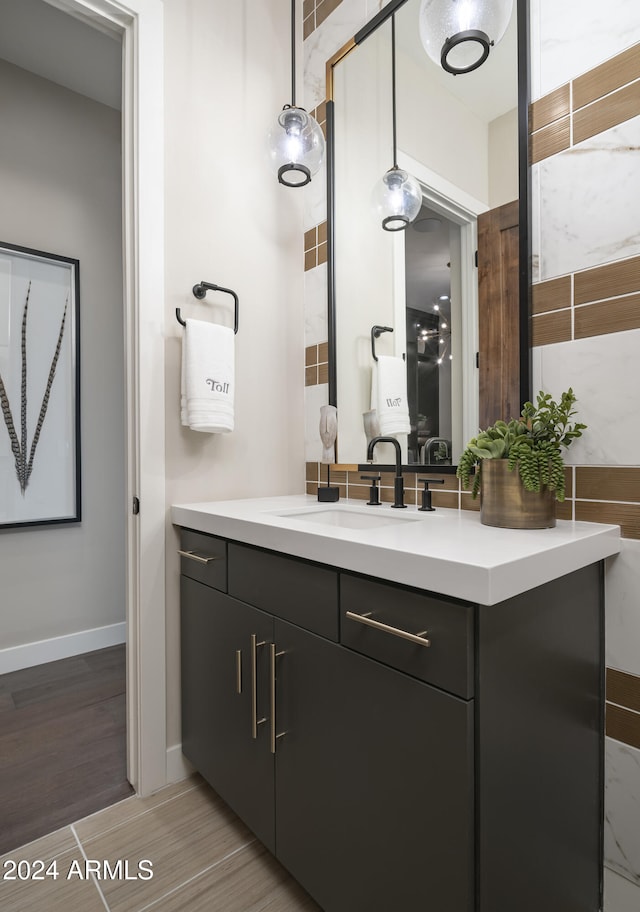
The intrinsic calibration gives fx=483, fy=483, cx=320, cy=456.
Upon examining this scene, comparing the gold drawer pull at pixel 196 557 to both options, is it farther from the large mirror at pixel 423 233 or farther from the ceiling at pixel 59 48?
the ceiling at pixel 59 48

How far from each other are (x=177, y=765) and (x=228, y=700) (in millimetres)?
459

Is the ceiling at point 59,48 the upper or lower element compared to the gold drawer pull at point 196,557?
upper

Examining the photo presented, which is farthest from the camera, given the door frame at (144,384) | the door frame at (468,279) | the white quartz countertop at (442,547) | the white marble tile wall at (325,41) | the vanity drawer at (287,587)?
the white marble tile wall at (325,41)

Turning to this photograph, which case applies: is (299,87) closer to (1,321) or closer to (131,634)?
(1,321)

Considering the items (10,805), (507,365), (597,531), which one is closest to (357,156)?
(507,365)

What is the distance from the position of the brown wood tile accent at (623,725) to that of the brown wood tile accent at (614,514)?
1.25 feet

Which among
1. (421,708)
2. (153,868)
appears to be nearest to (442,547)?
(421,708)

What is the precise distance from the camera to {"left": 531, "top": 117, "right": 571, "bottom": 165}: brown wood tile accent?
113cm

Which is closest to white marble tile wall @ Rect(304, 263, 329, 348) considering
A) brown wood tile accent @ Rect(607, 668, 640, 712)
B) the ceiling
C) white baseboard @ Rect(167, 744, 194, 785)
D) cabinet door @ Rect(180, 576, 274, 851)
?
cabinet door @ Rect(180, 576, 274, 851)

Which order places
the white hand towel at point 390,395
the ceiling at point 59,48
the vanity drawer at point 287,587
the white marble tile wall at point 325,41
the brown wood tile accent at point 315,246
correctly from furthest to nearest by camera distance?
1. the ceiling at point 59,48
2. the brown wood tile accent at point 315,246
3. the white marble tile wall at point 325,41
4. the white hand towel at point 390,395
5. the vanity drawer at point 287,587

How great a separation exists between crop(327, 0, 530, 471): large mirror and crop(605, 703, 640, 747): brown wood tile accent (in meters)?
0.70

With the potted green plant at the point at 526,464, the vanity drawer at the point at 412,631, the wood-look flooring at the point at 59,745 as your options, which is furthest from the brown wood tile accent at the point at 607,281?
the wood-look flooring at the point at 59,745

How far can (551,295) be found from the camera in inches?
45.8

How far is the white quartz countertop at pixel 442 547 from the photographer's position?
2.38ft
